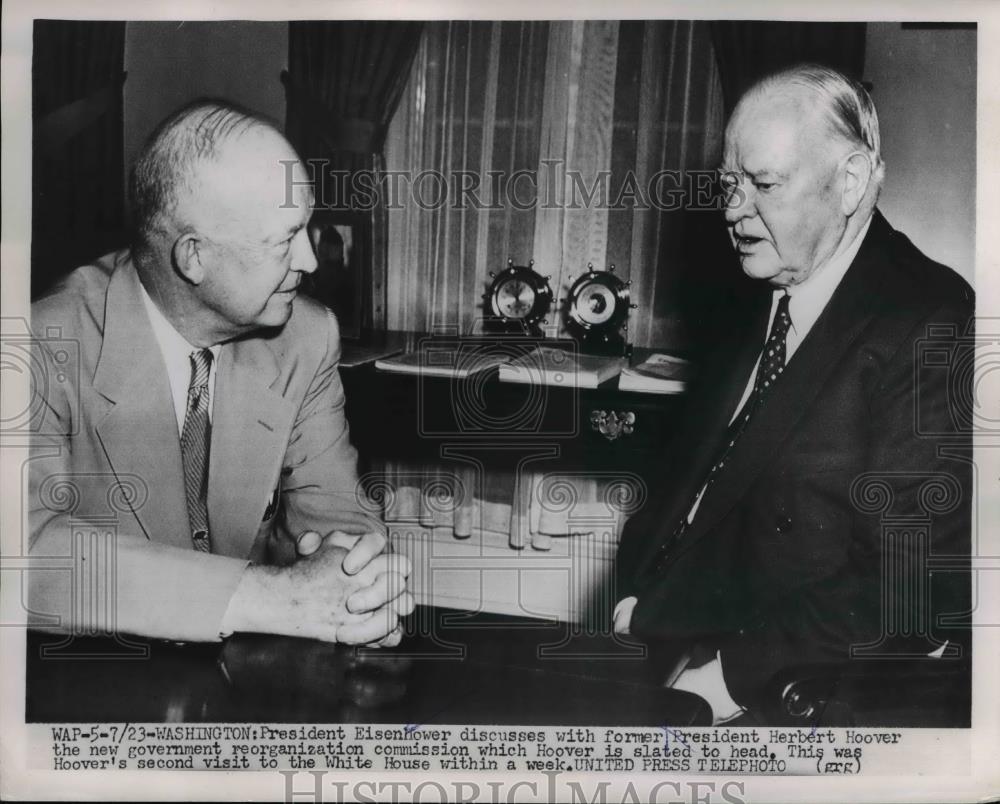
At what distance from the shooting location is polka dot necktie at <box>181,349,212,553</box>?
259 centimetres

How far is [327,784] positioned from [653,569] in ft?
3.10

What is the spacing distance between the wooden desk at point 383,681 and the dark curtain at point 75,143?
37.5 inches

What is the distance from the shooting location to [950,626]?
2596mm

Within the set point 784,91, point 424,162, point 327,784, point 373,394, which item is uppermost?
point 784,91

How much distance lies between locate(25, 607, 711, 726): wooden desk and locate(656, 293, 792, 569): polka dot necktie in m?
0.49

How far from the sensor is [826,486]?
253 cm

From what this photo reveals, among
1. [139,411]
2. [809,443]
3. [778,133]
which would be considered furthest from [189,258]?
[809,443]

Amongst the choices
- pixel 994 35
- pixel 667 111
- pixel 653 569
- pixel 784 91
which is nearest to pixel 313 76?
pixel 667 111

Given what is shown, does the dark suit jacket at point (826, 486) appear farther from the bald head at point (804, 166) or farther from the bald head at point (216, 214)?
the bald head at point (216, 214)

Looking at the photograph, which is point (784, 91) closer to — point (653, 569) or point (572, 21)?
point (572, 21)

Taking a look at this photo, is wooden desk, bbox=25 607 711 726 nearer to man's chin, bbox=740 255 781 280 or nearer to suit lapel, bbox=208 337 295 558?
suit lapel, bbox=208 337 295 558

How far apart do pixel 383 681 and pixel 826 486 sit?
3.84 ft

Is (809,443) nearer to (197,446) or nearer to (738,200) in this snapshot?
(738,200)

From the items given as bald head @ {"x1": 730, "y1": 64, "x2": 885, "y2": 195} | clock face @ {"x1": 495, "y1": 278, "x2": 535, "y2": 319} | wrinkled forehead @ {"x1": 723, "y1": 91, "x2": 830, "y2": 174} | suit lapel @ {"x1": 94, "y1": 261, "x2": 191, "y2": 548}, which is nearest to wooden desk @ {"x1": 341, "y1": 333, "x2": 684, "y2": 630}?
clock face @ {"x1": 495, "y1": 278, "x2": 535, "y2": 319}
